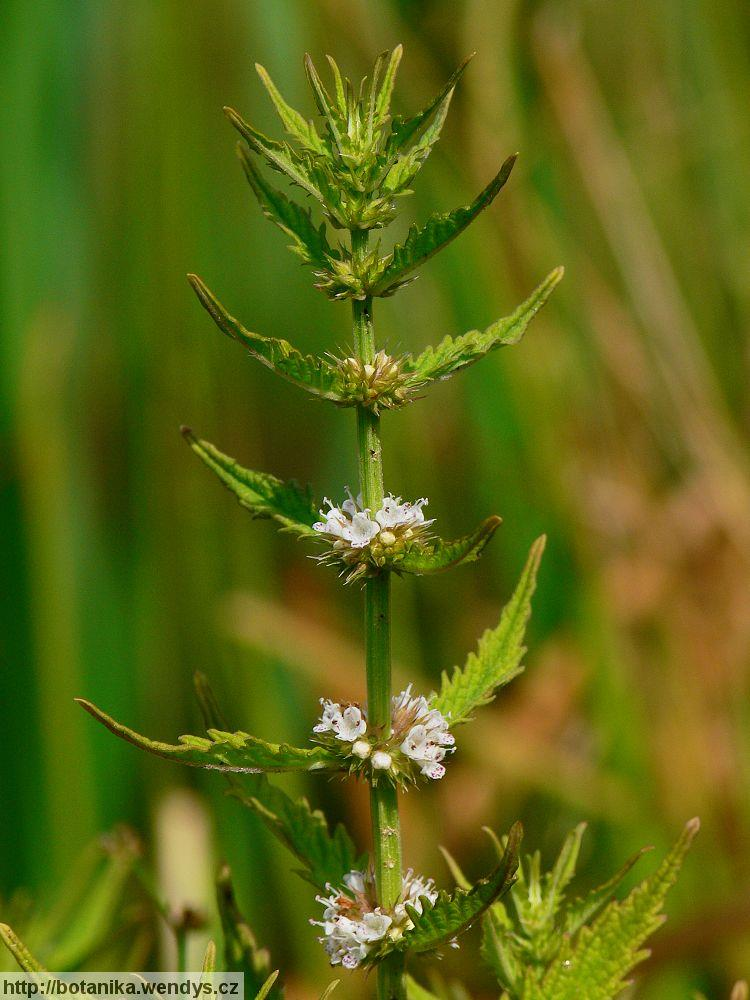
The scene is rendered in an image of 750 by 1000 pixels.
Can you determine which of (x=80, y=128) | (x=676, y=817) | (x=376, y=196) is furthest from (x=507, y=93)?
(x=376, y=196)

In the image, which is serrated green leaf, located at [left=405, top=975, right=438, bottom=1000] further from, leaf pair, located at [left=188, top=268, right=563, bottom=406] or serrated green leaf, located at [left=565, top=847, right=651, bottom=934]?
leaf pair, located at [left=188, top=268, right=563, bottom=406]

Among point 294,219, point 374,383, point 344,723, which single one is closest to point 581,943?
point 344,723

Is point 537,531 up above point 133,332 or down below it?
below

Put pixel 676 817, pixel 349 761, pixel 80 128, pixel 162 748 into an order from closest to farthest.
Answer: pixel 162 748
pixel 349 761
pixel 676 817
pixel 80 128

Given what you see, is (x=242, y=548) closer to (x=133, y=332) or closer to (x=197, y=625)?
(x=197, y=625)

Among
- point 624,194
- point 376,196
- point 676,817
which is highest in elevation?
point 624,194

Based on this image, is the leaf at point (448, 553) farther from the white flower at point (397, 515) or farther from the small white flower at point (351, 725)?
the small white flower at point (351, 725)

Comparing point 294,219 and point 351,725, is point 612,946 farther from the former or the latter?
point 294,219

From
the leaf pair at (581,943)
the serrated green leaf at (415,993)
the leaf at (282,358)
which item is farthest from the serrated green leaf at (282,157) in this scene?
the serrated green leaf at (415,993)
